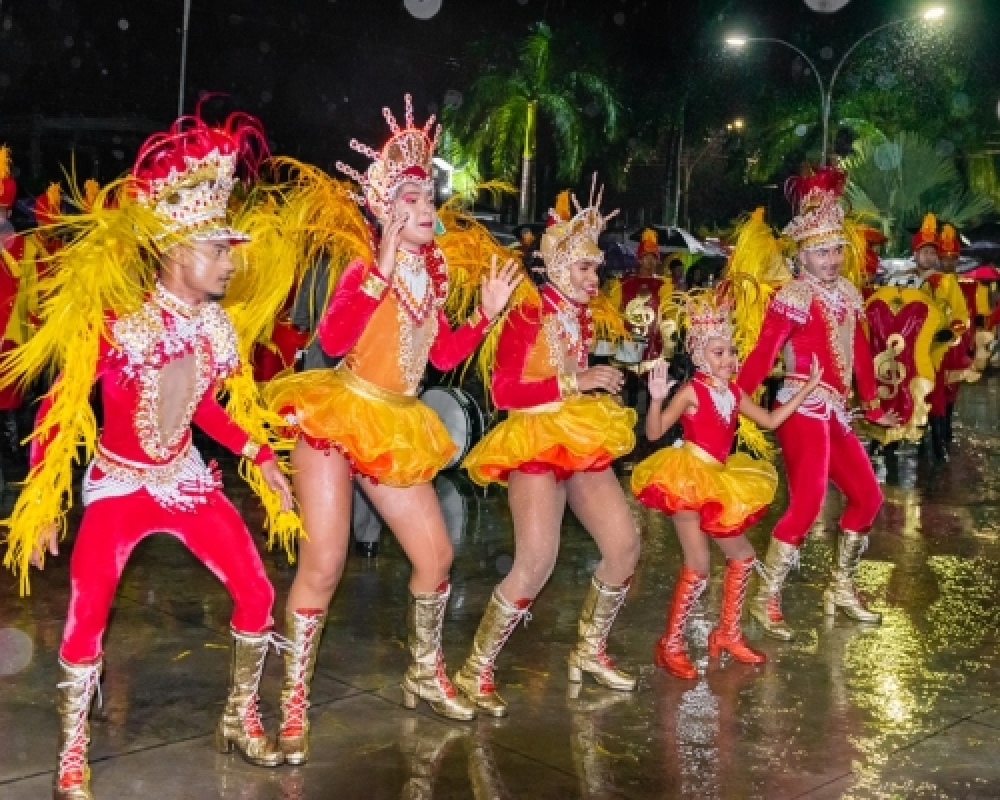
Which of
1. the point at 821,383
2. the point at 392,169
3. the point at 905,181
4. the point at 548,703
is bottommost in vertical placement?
the point at 548,703

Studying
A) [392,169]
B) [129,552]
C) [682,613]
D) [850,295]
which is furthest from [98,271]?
[850,295]

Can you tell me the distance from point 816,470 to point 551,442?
1.78 meters

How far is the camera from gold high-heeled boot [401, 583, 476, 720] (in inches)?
193

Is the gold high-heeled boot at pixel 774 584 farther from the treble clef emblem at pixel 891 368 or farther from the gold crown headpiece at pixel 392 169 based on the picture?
the treble clef emblem at pixel 891 368

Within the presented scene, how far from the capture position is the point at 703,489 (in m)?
5.57

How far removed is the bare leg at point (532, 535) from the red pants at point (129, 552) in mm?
1114

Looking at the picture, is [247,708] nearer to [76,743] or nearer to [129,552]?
[76,743]

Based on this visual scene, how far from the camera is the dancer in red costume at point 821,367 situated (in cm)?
630

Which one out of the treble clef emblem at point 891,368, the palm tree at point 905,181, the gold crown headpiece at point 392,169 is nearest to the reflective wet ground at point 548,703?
the gold crown headpiece at point 392,169

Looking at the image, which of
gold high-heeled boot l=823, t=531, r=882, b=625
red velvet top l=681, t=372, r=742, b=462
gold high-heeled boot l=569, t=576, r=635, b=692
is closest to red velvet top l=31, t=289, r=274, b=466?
gold high-heeled boot l=569, t=576, r=635, b=692

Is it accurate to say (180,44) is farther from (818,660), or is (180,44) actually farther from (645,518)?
(818,660)

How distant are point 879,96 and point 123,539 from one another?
1525 inches

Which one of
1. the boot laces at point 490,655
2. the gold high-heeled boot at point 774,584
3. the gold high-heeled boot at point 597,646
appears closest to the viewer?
the boot laces at point 490,655

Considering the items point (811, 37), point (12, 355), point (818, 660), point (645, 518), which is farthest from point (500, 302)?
point (811, 37)
